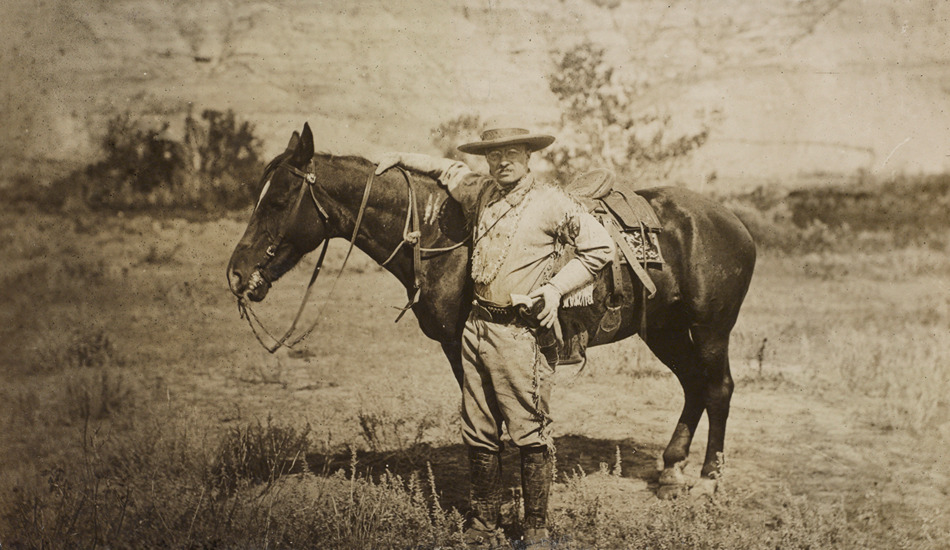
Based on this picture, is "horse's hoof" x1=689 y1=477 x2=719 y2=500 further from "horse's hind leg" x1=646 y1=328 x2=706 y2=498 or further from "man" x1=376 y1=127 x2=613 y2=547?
"man" x1=376 y1=127 x2=613 y2=547

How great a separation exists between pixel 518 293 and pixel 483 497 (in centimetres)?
106

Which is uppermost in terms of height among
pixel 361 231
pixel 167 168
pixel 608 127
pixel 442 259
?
pixel 608 127

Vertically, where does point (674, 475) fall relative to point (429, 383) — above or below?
below

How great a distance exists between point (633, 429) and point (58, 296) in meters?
4.12

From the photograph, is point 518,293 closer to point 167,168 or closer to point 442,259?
point 442,259

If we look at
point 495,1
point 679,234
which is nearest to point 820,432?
point 679,234

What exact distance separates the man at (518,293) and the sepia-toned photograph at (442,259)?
22cm

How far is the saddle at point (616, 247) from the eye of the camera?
3992 millimetres

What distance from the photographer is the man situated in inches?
135

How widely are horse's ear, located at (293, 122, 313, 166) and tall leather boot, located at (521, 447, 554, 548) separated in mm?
1904

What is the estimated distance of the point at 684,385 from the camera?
15.3ft

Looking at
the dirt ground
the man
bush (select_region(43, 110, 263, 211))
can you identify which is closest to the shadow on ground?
the dirt ground

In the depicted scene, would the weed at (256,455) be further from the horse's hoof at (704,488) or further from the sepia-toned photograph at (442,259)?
the horse's hoof at (704,488)

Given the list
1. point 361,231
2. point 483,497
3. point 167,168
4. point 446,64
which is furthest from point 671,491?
point 167,168
